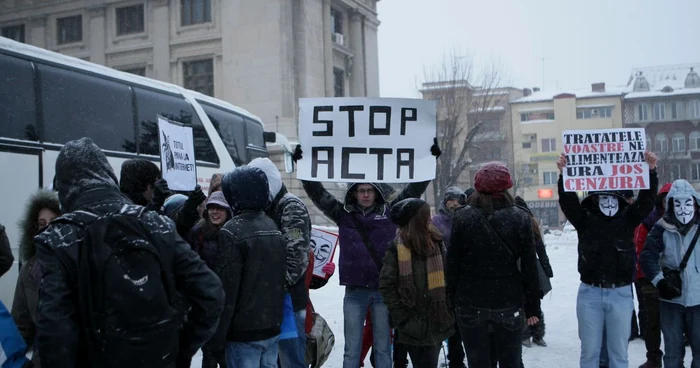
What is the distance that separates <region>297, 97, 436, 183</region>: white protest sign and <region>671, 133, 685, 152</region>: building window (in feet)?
253

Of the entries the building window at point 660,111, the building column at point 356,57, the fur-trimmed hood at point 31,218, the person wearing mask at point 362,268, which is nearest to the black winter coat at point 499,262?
the person wearing mask at point 362,268

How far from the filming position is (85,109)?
8.56 m

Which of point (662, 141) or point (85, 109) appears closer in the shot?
point (85, 109)

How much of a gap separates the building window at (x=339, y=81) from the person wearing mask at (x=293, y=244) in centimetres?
3539

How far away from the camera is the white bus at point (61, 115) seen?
7406 millimetres

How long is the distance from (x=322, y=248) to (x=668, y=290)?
3.09 m

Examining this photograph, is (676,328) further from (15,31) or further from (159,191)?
(15,31)

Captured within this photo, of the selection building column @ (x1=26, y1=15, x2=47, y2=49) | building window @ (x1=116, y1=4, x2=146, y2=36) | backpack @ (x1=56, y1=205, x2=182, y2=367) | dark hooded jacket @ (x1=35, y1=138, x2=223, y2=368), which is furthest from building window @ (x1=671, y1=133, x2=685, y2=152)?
backpack @ (x1=56, y1=205, x2=182, y2=367)

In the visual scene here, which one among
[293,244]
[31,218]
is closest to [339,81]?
[31,218]

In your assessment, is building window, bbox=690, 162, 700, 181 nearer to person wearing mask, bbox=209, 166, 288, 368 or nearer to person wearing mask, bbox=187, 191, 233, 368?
person wearing mask, bbox=187, 191, 233, 368

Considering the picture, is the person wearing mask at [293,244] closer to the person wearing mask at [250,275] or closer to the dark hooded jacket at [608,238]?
the person wearing mask at [250,275]

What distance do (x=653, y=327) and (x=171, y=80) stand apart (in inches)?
1307

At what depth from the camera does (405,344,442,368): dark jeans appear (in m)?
4.94

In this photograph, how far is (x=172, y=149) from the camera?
5.90 m
